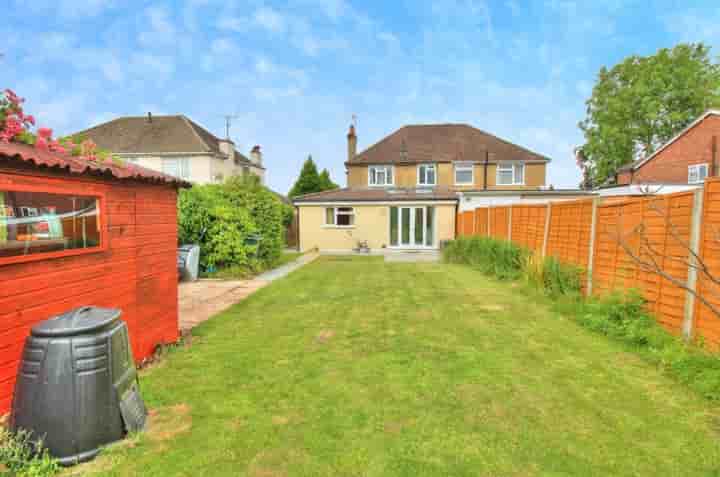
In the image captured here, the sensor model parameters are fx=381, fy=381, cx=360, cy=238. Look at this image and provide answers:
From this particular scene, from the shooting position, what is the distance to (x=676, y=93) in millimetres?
35688

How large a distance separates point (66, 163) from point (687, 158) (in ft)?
114

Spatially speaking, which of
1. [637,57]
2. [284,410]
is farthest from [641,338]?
[637,57]

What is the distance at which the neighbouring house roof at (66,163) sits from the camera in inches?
114

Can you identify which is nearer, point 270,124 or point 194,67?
point 194,67

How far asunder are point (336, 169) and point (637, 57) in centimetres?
3211

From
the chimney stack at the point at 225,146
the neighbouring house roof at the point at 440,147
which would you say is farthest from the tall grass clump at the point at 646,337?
the chimney stack at the point at 225,146

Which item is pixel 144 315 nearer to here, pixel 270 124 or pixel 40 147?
pixel 40 147

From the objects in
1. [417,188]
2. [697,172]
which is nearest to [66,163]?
[417,188]

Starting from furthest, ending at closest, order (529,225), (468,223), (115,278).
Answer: (468,223) < (529,225) < (115,278)

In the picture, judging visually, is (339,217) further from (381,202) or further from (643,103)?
(643,103)

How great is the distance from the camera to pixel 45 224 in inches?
132

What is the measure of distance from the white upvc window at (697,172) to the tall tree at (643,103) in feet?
27.0

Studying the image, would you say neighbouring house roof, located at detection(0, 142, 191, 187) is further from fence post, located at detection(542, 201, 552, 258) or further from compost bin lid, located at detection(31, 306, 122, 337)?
fence post, located at detection(542, 201, 552, 258)

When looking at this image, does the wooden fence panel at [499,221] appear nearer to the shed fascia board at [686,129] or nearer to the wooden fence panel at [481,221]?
the wooden fence panel at [481,221]
